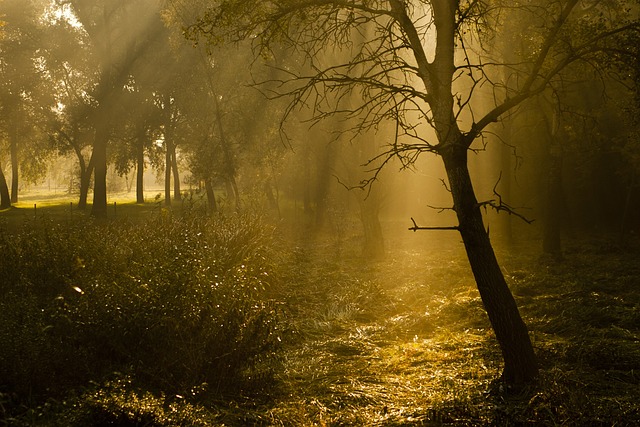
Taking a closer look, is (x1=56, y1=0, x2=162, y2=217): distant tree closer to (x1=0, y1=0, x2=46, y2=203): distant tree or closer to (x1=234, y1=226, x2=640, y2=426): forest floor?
(x1=0, y1=0, x2=46, y2=203): distant tree

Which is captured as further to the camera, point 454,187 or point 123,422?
point 454,187

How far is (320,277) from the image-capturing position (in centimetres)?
1559

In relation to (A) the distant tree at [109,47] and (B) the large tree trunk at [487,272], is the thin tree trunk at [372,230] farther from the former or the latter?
(A) the distant tree at [109,47]

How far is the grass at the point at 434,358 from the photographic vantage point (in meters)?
5.15

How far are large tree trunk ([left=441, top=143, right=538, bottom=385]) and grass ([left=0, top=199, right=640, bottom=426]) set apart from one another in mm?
372

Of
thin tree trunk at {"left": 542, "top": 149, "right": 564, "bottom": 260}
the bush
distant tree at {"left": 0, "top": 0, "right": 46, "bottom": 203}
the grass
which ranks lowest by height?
the grass

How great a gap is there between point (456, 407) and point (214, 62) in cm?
2829

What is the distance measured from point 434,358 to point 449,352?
324 millimetres

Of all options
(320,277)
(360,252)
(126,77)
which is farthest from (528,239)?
(126,77)

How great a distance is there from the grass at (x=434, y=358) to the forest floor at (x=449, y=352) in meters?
0.02

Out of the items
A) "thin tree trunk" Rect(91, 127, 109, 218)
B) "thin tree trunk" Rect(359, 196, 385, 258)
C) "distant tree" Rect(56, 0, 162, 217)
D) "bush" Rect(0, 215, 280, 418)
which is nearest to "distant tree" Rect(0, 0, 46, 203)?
"distant tree" Rect(56, 0, 162, 217)

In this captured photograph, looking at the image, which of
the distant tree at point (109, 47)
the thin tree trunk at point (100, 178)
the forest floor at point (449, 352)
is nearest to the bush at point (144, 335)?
the forest floor at point (449, 352)

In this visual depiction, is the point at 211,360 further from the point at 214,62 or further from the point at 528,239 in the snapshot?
the point at 214,62

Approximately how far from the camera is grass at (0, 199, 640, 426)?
5.15 meters
